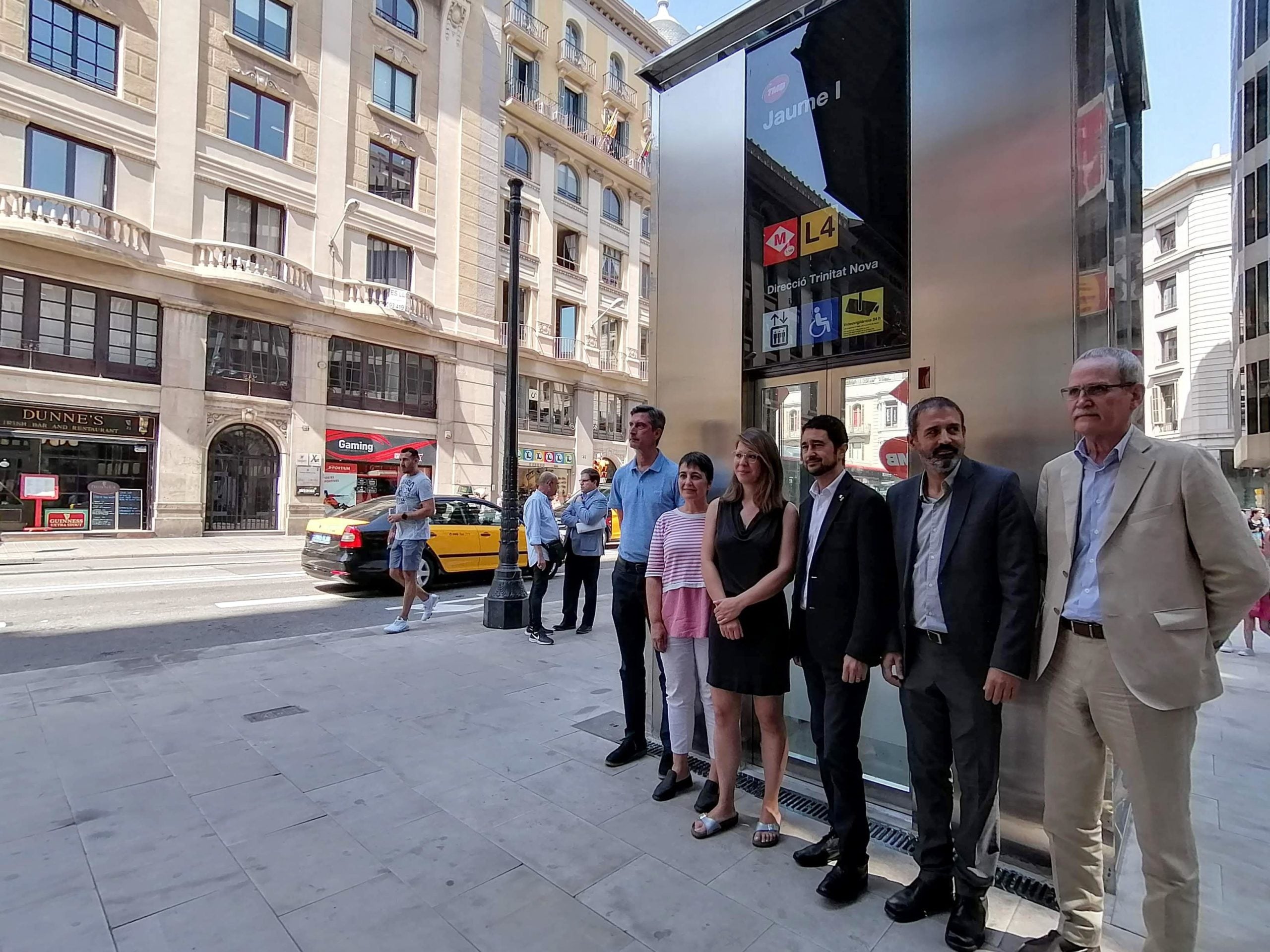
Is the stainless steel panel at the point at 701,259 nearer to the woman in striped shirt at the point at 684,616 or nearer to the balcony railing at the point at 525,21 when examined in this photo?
the woman in striped shirt at the point at 684,616

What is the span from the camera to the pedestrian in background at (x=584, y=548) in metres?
8.16

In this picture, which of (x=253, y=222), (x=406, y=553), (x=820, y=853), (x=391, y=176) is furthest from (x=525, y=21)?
(x=820, y=853)

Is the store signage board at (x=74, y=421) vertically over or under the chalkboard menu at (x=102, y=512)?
over

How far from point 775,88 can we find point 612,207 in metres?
33.4

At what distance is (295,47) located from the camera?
2253cm

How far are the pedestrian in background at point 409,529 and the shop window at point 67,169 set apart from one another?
17.5 metres

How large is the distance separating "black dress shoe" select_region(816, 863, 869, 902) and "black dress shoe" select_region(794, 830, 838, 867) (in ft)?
0.46

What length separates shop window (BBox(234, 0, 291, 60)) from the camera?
70.7 ft

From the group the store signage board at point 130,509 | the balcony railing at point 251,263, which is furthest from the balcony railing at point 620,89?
the store signage board at point 130,509

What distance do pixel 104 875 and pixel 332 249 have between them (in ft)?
79.3

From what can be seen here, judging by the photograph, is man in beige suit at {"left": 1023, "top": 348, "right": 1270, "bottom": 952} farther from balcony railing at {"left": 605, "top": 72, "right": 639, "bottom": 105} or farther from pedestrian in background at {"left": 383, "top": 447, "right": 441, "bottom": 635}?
balcony railing at {"left": 605, "top": 72, "right": 639, "bottom": 105}

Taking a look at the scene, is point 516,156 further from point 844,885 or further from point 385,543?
point 844,885

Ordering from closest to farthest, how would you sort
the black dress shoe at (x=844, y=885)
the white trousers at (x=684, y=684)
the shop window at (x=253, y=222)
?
the black dress shoe at (x=844, y=885)
the white trousers at (x=684, y=684)
the shop window at (x=253, y=222)

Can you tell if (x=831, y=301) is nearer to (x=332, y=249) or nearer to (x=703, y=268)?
(x=703, y=268)
